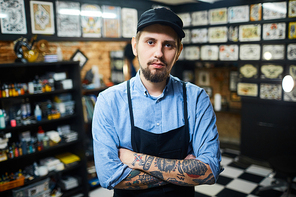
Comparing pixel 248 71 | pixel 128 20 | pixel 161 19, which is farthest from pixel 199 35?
pixel 161 19

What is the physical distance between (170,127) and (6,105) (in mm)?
2727

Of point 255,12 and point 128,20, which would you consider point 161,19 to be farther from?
point 255,12

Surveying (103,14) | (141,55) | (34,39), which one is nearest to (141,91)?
(141,55)

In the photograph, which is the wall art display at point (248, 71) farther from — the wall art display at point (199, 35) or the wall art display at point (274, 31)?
the wall art display at point (199, 35)

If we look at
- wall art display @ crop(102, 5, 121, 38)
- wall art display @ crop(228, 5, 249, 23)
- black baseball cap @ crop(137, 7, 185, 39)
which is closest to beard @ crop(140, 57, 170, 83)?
black baseball cap @ crop(137, 7, 185, 39)

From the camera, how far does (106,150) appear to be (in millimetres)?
1396

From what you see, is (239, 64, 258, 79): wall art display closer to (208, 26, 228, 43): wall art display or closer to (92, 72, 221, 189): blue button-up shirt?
(208, 26, 228, 43): wall art display

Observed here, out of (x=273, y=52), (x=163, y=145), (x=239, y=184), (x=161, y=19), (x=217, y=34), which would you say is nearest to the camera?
(x=161, y=19)

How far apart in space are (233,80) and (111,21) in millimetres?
2918

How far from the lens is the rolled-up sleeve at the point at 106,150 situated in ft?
4.46

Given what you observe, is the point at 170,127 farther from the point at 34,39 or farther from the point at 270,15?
the point at 270,15

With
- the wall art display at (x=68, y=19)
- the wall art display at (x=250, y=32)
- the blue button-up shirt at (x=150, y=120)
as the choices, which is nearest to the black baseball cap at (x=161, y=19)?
the blue button-up shirt at (x=150, y=120)

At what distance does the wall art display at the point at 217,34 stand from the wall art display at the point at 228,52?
16 cm

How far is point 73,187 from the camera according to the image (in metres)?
3.74
